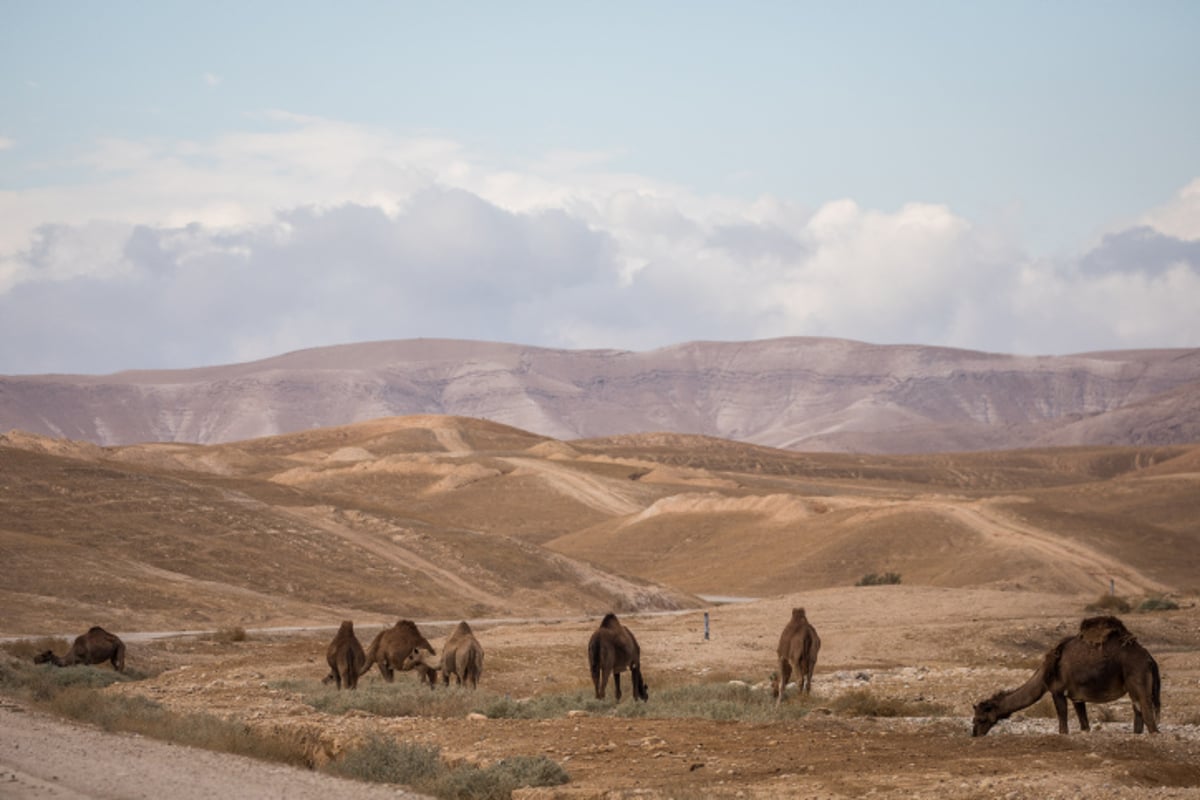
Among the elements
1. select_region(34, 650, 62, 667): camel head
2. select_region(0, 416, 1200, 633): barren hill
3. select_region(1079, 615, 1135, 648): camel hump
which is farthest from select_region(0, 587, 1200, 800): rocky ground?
select_region(0, 416, 1200, 633): barren hill

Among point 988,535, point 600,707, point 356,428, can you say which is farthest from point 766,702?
point 356,428

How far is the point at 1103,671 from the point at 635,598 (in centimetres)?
4565

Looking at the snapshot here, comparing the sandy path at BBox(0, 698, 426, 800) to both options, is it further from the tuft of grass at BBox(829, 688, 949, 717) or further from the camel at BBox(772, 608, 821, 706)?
the camel at BBox(772, 608, 821, 706)

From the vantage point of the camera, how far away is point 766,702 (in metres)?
20.5

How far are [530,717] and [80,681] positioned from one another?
33.3 feet

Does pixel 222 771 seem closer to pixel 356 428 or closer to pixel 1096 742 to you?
pixel 1096 742

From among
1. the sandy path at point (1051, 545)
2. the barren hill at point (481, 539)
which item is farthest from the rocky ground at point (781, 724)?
the sandy path at point (1051, 545)

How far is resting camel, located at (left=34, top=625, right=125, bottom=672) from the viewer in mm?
27266

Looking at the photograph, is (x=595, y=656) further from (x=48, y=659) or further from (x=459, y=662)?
(x=48, y=659)

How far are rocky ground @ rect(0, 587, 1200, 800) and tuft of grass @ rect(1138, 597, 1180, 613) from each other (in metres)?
6.20

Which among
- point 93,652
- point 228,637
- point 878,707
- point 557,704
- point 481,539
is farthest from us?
point 481,539

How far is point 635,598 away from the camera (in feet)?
198

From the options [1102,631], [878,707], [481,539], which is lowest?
[878,707]

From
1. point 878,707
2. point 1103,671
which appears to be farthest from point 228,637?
point 1103,671
